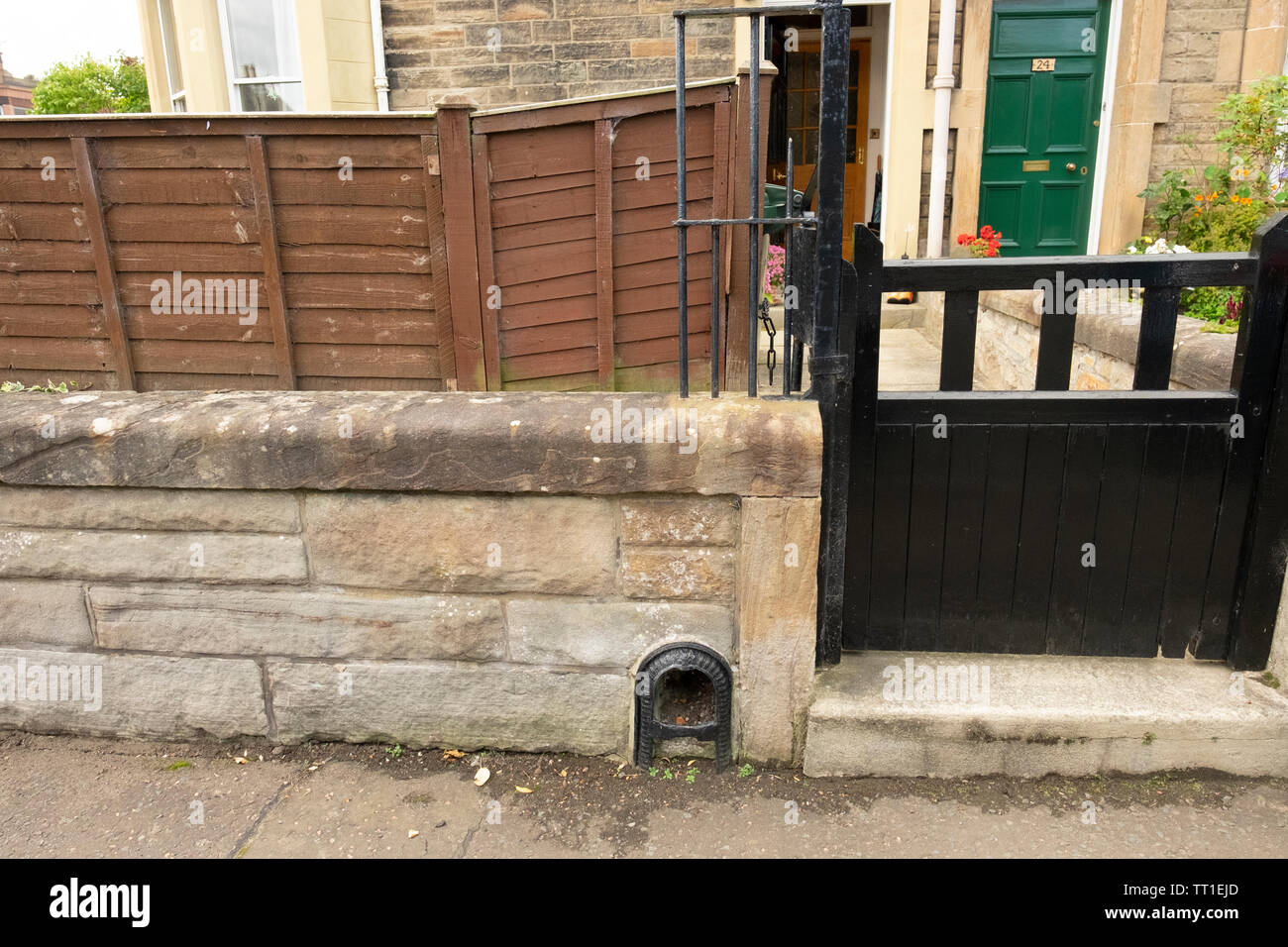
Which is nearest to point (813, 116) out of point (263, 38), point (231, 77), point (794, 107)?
point (794, 107)

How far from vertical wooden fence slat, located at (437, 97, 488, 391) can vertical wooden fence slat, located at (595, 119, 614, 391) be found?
71 centimetres

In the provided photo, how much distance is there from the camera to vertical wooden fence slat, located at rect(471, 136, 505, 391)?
505cm

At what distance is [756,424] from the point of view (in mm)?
2484

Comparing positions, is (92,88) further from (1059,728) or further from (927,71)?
(1059,728)

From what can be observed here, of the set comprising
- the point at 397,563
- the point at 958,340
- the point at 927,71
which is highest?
the point at 927,71

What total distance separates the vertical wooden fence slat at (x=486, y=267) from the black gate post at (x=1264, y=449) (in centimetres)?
377

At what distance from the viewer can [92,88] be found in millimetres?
35625

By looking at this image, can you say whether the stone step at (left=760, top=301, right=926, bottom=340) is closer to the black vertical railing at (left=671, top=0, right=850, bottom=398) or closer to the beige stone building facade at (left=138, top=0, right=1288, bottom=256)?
the beige stone building facade at (left=138, top=0, right=1288, bottom=256)

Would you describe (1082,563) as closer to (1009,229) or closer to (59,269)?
(59,269)

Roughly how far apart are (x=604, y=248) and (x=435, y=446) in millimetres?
2893

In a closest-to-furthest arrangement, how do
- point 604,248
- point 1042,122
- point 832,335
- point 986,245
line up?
point 832,335 < point 604,248 < point 986,245 < point 1042,122

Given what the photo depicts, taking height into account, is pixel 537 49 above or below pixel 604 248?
above

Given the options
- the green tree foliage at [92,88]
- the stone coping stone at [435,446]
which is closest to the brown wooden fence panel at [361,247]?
the stone coping stone at [435,446]

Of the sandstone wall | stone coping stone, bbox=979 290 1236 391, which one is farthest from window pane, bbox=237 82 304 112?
stone coping stone, bbox=979 290 1236 391
